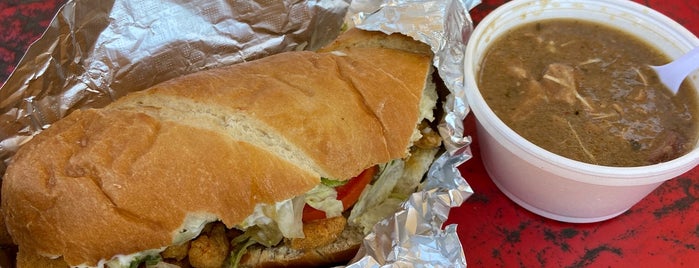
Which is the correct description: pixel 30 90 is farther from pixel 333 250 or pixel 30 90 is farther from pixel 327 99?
pixel 333 250

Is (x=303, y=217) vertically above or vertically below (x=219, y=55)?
below

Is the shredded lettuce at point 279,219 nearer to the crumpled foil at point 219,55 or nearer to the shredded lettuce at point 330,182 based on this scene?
the shredded lettuce at point 330,182

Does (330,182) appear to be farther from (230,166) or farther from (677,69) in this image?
(677,69)

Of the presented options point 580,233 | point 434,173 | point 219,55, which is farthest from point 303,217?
point 580,233

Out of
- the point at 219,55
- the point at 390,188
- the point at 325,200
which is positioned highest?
the point at 219,55

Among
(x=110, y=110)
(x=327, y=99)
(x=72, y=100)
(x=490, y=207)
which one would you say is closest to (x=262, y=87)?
(x=327, y=99)

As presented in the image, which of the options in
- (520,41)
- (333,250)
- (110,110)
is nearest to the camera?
(110,110)

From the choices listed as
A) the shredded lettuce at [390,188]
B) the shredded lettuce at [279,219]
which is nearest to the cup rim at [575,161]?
the shredded lettuce at [390,188]
